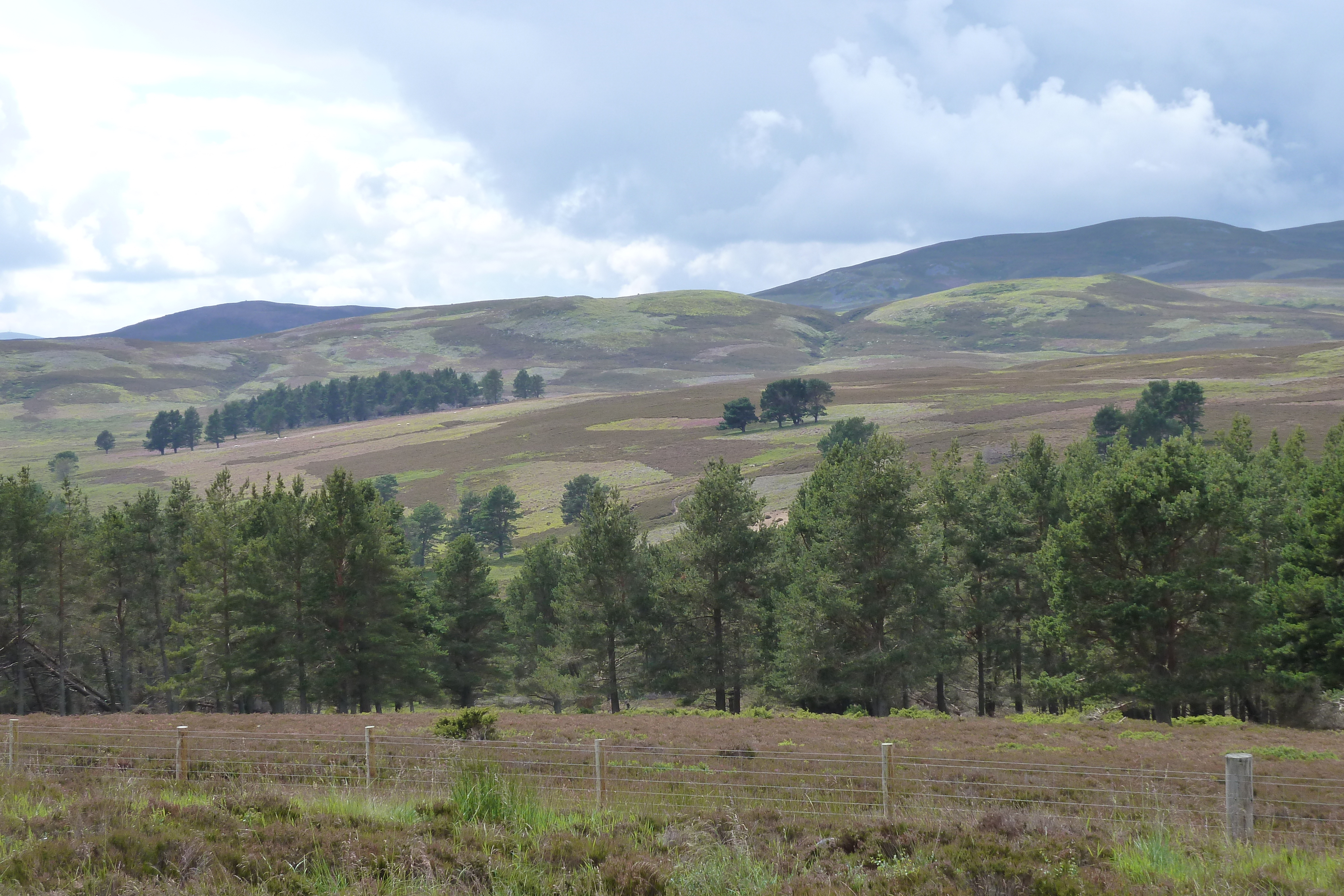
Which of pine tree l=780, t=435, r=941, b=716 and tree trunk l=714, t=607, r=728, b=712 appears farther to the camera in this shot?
tree trunk l=714, t=607, r=728, b=712

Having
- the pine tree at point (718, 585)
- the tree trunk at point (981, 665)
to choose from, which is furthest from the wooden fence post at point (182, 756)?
the tree trunk at point (981, 665)

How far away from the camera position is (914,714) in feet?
130

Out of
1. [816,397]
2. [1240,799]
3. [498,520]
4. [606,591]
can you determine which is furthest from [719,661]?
[816,397]

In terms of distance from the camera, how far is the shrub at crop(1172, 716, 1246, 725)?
3272 cm

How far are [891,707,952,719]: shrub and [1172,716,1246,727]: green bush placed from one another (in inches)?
332

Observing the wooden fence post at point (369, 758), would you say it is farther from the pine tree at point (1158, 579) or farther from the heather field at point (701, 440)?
the heather field at point (701, 440)

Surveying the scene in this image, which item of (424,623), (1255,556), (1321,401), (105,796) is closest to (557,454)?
(424,623)

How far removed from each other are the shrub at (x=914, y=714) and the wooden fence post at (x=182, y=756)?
29.3 meters

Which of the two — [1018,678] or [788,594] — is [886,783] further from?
[1018,678]

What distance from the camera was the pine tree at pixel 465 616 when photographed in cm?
5634

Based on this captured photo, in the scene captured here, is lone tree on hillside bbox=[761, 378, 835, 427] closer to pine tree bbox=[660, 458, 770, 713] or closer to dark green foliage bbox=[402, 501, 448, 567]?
dark green foliage bbox=[402, 501, 448, 567]

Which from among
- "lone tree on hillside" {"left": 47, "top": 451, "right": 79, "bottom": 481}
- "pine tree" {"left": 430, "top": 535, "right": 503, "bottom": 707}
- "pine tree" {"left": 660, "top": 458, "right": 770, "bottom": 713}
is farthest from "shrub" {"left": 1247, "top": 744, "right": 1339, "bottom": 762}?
"lone tree on hillside" {"left": 47, "top": 451, "right": 79, "bottom": 481}

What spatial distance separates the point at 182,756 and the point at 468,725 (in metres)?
5.51

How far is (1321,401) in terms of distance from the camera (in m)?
129
